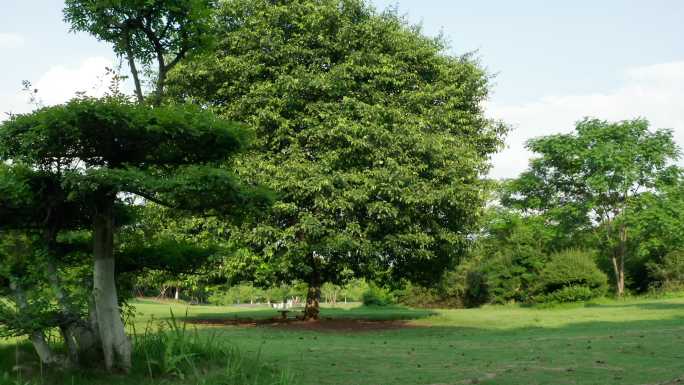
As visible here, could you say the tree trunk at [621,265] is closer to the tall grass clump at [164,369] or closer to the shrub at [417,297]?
the shrub at [417,297]

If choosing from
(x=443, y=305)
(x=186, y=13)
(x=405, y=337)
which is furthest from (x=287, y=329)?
(x=443, y=305)

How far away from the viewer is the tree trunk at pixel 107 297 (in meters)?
9.49

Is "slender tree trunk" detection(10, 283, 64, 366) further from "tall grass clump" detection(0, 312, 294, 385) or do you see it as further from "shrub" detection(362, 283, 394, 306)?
"shrub" detection(362, 283, 394, 306)

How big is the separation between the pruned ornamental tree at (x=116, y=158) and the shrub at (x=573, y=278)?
100 feet

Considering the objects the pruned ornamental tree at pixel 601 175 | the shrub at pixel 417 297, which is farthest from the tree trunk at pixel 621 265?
the shrub at pixel 417 297

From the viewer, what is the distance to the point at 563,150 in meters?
46.2

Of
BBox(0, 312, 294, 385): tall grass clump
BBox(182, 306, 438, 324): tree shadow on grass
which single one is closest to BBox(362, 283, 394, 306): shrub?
BBox(182, 306, 438, 324): tree shadow on grass

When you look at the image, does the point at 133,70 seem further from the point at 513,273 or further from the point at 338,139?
the point at 513,273

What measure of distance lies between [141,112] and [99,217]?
207 centimetres

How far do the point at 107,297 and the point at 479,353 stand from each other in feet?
28.1

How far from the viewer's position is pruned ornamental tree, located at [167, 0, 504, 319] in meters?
21.9

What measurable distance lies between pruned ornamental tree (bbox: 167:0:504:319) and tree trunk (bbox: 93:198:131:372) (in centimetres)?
1172

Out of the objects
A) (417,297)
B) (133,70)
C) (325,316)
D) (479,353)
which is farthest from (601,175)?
(133,70)

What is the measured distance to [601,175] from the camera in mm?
43844
